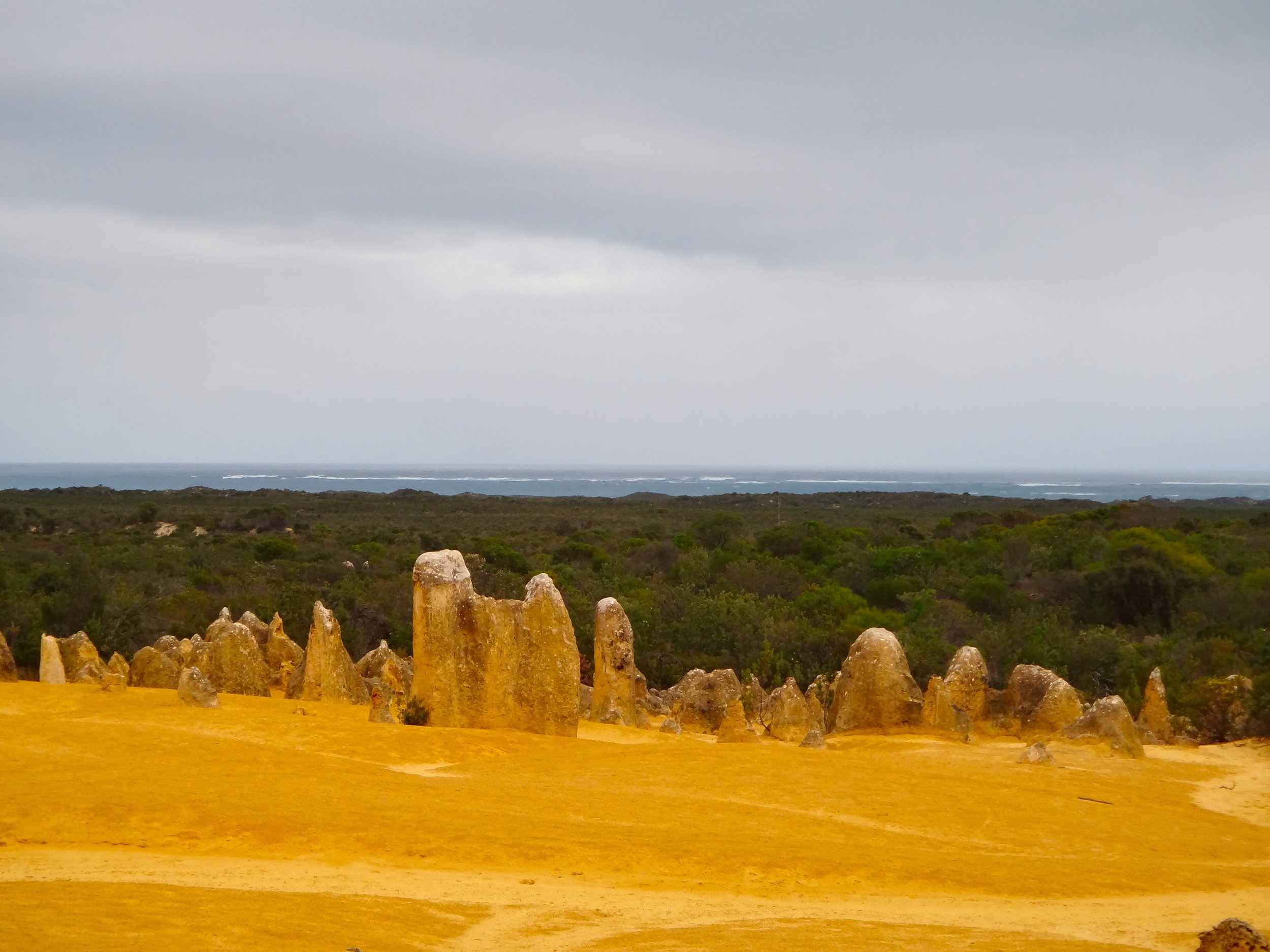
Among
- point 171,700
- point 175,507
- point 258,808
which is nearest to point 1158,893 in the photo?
point 258,808

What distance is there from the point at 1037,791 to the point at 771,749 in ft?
12.6

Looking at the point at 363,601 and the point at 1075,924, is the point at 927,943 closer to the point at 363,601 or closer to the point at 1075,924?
the point at 1075,924

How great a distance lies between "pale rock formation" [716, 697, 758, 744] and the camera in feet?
71.8

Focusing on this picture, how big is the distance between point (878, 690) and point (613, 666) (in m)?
5.18

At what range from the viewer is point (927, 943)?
1007 centimetres

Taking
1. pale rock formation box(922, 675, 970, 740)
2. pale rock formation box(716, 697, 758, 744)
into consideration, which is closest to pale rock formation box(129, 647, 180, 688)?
pale rock formation box(716, 697, 758, 744)

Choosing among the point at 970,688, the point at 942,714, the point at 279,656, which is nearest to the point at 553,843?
the point at 942,714

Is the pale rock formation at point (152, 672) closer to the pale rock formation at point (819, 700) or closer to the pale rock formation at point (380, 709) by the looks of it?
the pale rock formation at point (380, 709)

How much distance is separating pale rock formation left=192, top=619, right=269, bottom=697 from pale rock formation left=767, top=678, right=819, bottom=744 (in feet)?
31.2

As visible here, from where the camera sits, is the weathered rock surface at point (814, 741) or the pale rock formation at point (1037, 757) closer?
the pale rock formation at point (1037, 757)

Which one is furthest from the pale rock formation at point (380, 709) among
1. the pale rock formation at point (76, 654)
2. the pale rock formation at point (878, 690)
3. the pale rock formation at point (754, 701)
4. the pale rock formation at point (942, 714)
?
the pale rock formation at point (942, 714)

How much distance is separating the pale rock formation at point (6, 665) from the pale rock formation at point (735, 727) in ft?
40.3

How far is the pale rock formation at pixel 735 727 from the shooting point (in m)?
21.9

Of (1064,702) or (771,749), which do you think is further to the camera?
(1064,702)
